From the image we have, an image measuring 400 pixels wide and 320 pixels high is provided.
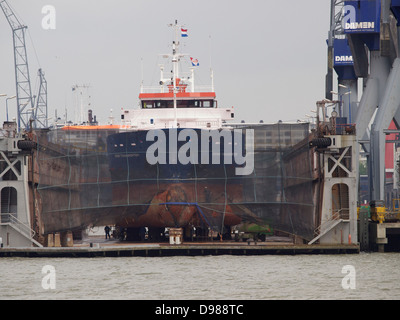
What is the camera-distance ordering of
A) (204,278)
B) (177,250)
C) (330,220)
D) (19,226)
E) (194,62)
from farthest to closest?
(194,62), (19,226), (330,220), (177,250), (204,278)

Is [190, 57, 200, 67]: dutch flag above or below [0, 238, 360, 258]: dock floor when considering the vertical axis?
above

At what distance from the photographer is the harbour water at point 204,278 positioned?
3847 centimetres

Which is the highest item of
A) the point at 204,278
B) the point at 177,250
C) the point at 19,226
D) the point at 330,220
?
the point at 330,220

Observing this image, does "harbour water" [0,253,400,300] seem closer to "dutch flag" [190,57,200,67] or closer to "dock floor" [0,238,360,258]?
"dock floor" [0,238,360,258]

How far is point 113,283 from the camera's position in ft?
136

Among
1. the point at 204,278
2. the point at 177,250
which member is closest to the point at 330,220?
the point at 177,250

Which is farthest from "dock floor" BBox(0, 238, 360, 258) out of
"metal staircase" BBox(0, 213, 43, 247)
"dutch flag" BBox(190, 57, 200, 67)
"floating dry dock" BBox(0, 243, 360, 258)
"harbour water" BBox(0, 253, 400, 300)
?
"dutch flag" BBox(190, 57, 200, 67)

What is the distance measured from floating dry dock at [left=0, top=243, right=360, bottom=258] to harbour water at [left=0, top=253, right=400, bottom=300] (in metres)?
0.32

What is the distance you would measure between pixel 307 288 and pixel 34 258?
60.3 feet

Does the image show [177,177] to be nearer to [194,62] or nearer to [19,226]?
[19,226]

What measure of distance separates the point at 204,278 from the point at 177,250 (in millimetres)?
8252

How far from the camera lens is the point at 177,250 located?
51250 millimetres

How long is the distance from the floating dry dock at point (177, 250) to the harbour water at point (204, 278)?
322 millimetres

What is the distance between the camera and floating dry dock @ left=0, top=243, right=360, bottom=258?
51.2m
